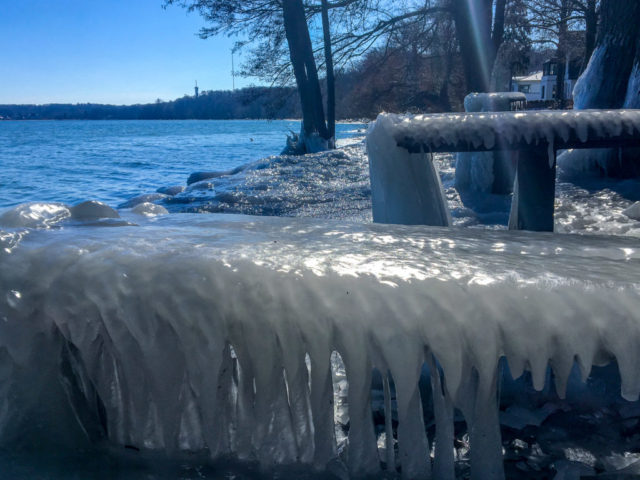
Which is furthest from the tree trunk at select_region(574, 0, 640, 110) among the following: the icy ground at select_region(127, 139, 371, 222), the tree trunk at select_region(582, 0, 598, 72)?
the tree trunk at select_region(582, 0, 598, 72)

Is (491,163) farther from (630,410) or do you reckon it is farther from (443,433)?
(443,433)

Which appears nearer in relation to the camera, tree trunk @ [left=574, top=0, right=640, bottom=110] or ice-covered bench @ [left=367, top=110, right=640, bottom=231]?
ice-covered bench @ [left=367, top=110, right=640, bottom=231]

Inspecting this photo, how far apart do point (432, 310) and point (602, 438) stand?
3.00 ft

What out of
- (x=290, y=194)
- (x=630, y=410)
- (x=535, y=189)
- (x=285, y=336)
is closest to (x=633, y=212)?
(x=535, y=189)

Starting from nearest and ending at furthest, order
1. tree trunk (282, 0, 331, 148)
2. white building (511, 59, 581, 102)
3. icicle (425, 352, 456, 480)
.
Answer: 1. icicle (425, 352, 456, 480)
2. tree trunk (282, 0, 331, 148)
3. white building (511, 59, 581, 102)

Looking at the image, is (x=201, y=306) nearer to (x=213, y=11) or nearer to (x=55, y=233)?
(x=55, y=233)

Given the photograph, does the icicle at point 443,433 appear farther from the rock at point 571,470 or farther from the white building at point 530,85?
the white building at point 530,85

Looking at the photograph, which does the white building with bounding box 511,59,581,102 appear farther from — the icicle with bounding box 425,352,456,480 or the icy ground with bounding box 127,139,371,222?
the icicle with bounding box 425,352,456,480

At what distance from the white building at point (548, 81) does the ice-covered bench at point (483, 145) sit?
21539 millimetres

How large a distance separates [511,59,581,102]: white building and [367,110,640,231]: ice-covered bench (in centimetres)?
2154

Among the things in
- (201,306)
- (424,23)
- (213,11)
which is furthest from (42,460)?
(213,11)

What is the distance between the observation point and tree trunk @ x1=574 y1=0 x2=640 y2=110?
21.6ft

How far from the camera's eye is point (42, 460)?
1245 millimetres

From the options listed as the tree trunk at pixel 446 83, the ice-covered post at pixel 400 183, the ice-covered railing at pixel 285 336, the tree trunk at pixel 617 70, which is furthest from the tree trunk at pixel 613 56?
the tree trunk at pixel 446 83
